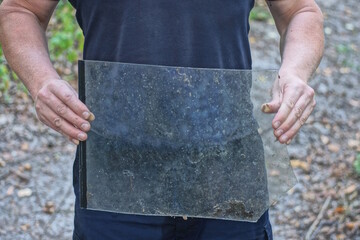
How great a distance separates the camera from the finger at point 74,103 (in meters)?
1.78

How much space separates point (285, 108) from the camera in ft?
5.82

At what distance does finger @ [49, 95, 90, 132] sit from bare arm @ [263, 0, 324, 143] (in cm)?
54

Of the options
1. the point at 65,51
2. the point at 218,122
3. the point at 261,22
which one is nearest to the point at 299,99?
the point at 218,122

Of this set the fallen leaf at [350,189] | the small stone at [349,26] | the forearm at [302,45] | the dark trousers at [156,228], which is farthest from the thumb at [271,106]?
the small stone at [349,26]

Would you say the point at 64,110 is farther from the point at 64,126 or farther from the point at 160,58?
the point at 160,58

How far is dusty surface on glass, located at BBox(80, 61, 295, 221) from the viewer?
182 centimetres

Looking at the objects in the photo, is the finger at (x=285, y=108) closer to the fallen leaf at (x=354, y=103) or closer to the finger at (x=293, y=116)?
the finger at (x=293, y=116)

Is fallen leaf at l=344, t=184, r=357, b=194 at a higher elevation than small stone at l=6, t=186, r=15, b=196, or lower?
higher

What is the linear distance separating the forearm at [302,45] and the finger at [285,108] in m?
0.14

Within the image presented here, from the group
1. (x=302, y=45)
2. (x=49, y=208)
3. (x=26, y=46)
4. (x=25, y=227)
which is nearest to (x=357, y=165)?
(x=49, y=208)

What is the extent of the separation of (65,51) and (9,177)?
201cm

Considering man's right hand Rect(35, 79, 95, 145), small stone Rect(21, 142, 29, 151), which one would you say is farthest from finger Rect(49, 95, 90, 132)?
small stone Rect(21, 142, 29, 151)

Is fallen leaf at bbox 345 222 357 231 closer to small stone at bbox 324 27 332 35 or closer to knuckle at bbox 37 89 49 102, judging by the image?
knuckle at bbox 37 89 49 102

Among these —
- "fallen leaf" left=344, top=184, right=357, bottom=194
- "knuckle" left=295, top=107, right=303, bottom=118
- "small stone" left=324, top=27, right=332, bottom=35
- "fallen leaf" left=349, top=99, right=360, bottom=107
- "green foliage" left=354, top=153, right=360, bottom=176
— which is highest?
"knuckle" left=295, top=107, right=303, bottom=118
